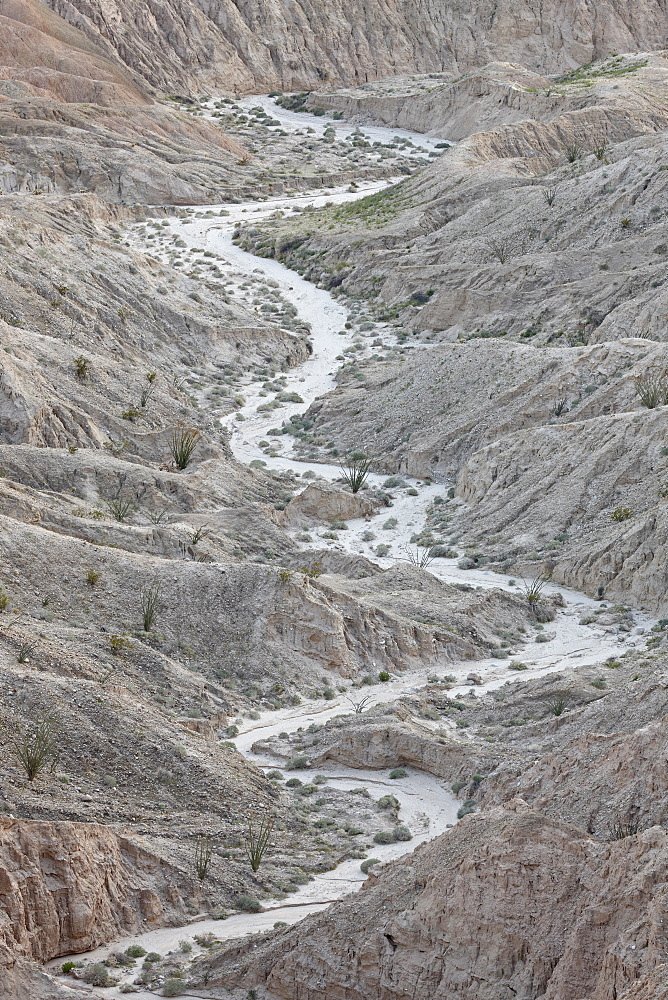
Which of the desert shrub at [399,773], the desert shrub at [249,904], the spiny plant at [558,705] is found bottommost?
the desert shrub at [249,904]

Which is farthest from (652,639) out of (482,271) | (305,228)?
(305,228)

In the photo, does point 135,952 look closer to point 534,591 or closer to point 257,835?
point 257,835

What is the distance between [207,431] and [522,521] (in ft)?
29.0

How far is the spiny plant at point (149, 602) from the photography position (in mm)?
21203

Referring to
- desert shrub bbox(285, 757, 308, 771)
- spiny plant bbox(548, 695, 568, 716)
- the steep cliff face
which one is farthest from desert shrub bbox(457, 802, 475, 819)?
the steep cliff face

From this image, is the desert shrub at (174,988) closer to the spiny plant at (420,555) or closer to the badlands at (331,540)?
the badlands at (331,540)

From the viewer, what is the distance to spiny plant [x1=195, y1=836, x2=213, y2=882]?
584 inches

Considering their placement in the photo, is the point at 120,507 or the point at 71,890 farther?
the point at 120,507

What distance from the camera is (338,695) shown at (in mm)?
21641

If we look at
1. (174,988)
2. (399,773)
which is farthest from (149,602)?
(174,988)

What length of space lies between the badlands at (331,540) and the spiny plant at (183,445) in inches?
2.7

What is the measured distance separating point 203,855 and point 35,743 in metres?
2.10

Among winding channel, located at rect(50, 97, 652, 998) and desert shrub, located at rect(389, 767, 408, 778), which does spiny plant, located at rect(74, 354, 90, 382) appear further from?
desert shrub, located at rect(389, 767, 408, 778)

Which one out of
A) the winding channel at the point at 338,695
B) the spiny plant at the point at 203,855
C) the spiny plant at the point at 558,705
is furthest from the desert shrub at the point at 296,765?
the spiny plant at the point at 558,705
